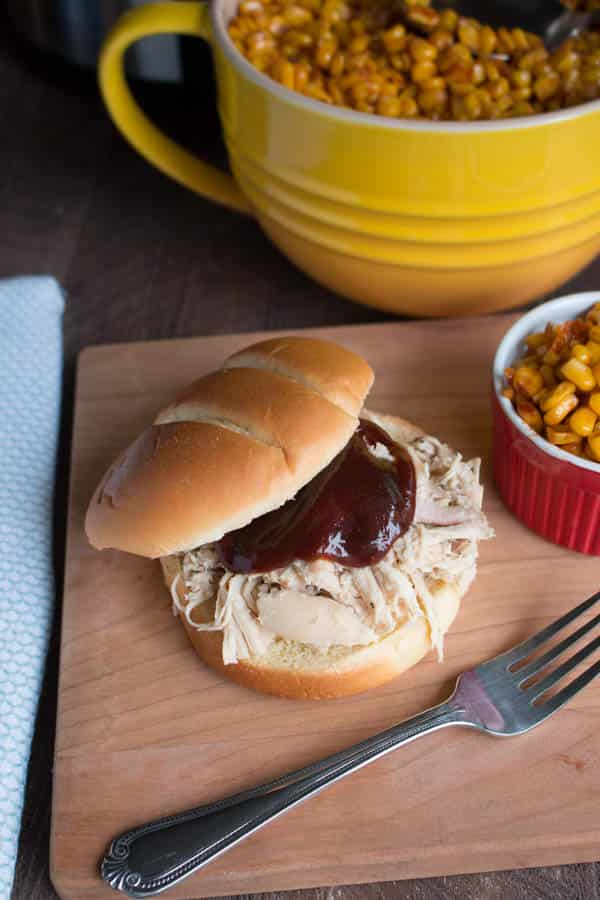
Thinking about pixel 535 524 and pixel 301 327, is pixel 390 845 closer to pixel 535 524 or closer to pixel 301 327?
pixel 535 524

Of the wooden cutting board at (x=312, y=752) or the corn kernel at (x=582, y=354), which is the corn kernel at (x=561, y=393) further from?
the wooden cutting board at (x=312, y=752)

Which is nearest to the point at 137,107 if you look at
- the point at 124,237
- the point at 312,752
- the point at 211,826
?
the point at 124,237

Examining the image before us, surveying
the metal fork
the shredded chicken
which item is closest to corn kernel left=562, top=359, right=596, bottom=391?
the shredded chicken

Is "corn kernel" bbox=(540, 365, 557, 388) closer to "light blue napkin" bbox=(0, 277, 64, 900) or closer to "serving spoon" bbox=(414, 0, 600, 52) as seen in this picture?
"serving spoon" bbox=(414, 0, 600, 52)

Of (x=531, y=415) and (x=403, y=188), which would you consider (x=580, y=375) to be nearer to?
(x=531, y=415)

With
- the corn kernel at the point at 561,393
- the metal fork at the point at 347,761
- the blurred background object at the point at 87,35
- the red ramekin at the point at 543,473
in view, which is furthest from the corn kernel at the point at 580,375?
the blurred background object at the point at 87,35
